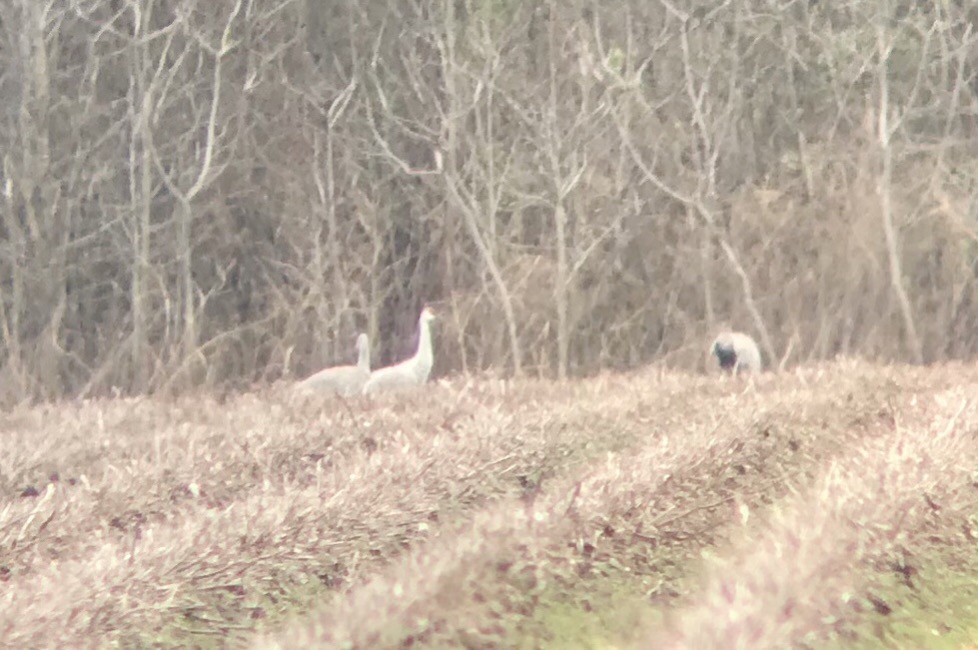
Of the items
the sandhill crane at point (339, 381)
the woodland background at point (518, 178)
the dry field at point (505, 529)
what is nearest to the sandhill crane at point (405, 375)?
the sandhill crane at point (339, 381)

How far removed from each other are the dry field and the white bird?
3.46 m

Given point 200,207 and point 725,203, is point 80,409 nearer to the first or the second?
point 200,207

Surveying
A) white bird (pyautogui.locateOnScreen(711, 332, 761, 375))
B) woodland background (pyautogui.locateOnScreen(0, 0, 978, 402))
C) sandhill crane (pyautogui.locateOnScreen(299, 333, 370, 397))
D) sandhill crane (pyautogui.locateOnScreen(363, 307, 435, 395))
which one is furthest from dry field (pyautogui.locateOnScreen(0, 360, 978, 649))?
woodland background (pyautogui.locateOnScreen(0, 0, 978, 402))

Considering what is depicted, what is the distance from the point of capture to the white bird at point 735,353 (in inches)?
412

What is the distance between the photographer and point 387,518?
4590 mm

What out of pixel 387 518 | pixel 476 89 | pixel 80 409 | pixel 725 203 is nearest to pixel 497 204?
pixel 476 89

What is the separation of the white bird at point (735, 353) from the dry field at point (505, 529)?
11.3 feet

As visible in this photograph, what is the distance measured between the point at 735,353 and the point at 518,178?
11.0 feet

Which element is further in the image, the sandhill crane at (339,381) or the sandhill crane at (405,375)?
the sandhill crane at (405,375)

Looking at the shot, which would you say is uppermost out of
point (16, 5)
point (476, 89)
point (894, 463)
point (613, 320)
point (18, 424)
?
point (16, 5)

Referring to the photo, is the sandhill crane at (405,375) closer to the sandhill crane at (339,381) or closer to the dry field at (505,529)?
the sandhill crane at (339,381)

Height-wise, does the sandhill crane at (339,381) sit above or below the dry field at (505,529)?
below

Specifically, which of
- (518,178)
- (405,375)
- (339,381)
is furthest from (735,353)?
(339,381)

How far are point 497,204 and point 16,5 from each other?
5.06 m
